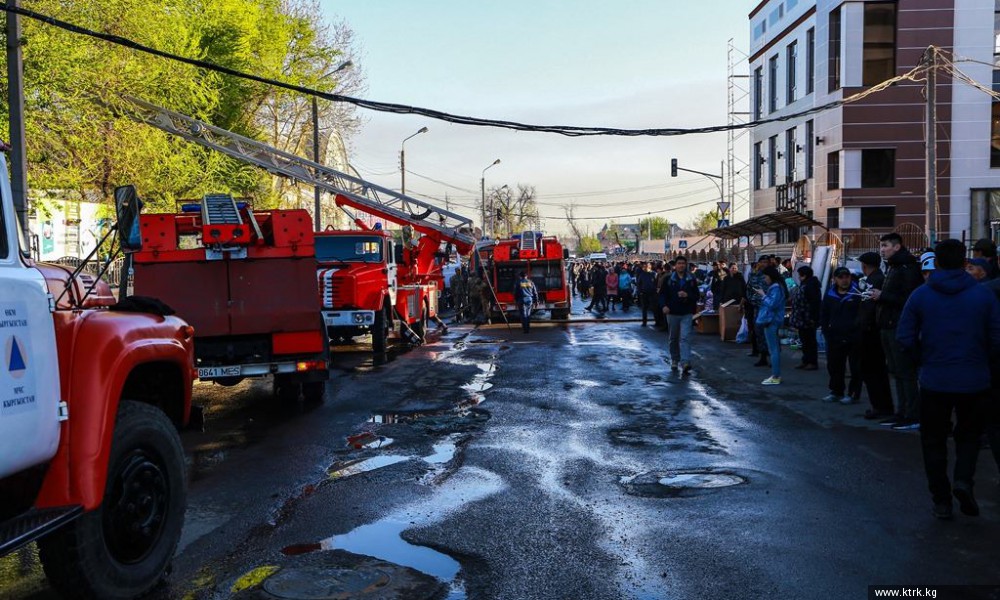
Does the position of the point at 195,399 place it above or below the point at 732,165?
below

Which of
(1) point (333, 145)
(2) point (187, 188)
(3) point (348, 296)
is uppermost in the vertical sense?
(1) point (333, 145)

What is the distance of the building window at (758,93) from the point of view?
42.8 m

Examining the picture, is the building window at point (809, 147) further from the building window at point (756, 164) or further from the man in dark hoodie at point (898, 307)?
the man in dark hoodie at point (898, 307)

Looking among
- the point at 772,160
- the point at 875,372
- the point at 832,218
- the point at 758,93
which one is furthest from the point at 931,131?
the point at 758,93

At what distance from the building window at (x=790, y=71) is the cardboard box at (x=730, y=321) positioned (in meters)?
22.3

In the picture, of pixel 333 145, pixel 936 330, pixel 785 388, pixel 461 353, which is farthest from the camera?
pixel 333 145

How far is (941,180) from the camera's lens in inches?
1281

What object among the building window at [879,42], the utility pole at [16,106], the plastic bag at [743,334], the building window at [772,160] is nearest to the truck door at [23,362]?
the utility pole at [16,106]

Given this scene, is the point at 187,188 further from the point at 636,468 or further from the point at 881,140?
the point at 881,140

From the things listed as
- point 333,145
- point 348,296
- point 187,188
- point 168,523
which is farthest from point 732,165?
point 168,523

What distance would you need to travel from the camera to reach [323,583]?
4727 millimetres

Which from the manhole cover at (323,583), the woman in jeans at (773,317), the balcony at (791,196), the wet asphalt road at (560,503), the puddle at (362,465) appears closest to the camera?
the manhole cover at (323,583)

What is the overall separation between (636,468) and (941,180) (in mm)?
30117

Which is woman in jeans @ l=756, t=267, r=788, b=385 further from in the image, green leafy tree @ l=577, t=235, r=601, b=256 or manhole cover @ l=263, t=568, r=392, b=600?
green leafy tree @ l=577, t=235, r=601, b=256
